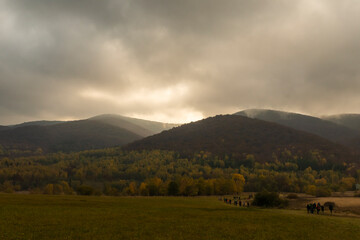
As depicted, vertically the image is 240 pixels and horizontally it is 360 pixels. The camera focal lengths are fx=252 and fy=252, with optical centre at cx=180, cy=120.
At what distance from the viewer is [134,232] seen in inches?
1353

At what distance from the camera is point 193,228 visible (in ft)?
125

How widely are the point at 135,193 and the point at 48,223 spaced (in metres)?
155

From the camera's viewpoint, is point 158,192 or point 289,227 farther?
point 158,192

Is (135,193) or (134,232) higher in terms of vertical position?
(134,232)

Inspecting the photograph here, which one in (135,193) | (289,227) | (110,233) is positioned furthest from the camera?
(135,193)

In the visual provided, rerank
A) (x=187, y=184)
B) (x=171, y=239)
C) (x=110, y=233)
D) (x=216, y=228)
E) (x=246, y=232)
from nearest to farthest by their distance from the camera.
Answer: (x=171, y=239)
(x=110, y=233)
(x=246, y=232)
(x=216, y=228)
(x=187, y=184)

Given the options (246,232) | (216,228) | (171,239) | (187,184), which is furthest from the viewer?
(187,184)

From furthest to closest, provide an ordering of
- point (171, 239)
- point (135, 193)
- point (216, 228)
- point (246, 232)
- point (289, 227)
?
point (135, 193) < point (289, 227) < point (216, 228) < point (246, 232) < point (171, 239)

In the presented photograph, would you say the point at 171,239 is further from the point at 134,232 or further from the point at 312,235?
the point at 312,235

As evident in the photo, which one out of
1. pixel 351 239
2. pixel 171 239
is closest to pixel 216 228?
pixel 171 239

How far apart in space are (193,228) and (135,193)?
160 metres

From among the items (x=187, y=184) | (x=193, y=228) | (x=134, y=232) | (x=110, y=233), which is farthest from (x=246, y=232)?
(x=187, y=184)

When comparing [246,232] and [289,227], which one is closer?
[246,232]

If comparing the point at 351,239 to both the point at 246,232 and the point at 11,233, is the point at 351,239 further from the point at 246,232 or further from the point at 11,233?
the point at 11,233
